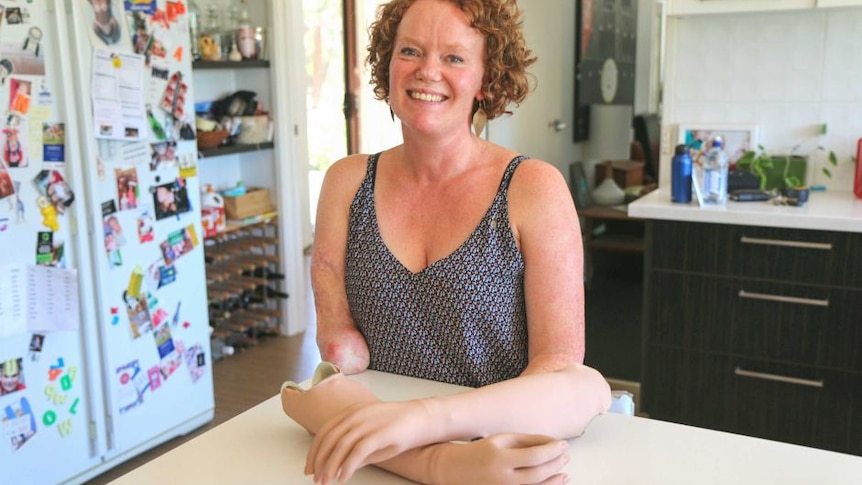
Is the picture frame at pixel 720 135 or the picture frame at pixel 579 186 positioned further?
the picture frame at pixel 579 186

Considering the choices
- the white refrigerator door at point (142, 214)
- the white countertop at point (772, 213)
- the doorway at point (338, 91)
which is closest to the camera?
the white countertop at point (772, 213)

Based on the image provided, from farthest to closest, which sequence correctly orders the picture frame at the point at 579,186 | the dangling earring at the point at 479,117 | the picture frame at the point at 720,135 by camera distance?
the picture frame at the point at 579,186
the picture frame at the point at 720,135
the dangling earring at the point at 479,117

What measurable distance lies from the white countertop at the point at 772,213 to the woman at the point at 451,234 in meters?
1.33

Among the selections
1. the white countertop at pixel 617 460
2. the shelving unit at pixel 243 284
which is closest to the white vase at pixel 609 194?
the shelving unit at pixel 243 284

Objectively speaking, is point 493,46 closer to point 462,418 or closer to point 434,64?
point 434,64

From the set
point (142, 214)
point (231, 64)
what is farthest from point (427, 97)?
point (231, 64)

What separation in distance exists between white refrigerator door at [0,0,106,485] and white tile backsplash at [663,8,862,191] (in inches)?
81.0

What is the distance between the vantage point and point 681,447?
993 millimetres

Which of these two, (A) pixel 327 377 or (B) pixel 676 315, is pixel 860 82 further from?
(A) pixel 327 377

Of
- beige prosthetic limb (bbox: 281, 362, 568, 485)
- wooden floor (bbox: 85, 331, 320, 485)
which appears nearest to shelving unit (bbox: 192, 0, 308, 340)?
wooden floor (bbox: 85, 331, 320, 485)

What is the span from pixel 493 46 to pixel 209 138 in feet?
7.89

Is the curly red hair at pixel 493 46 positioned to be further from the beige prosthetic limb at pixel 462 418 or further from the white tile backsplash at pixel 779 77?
the white tile backsplash at pixel 779 77

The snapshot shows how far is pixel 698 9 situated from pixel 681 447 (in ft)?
6.84

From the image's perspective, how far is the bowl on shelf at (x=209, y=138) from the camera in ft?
11.1
